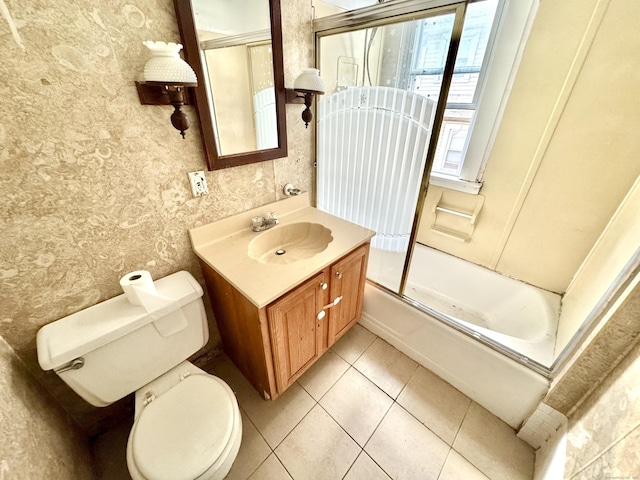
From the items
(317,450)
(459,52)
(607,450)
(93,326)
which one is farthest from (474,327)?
(93,326)

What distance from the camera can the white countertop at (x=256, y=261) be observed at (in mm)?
961

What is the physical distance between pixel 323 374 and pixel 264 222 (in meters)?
1.01

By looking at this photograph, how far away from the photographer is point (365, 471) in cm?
108

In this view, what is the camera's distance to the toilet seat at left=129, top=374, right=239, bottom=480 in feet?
2.50

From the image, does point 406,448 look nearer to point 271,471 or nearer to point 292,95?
point 271,471

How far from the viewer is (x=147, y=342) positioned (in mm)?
957

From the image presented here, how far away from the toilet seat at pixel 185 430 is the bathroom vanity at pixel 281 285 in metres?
0.24

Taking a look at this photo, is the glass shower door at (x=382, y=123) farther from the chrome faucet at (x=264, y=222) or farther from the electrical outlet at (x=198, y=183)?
the electrical outlet at (x=198, y=183)

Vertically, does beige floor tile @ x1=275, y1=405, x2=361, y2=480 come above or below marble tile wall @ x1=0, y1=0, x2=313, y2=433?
below

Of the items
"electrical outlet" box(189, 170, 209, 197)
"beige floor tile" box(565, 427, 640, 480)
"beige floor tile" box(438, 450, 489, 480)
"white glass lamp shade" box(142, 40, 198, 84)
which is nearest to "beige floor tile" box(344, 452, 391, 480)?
"beige floor tile" box(438, 450, 489, 480)

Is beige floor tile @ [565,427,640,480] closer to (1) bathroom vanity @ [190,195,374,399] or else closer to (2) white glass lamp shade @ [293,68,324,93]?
(1) bathroom vanity @ [190,195,374,399]

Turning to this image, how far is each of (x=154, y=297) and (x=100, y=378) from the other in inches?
13.0

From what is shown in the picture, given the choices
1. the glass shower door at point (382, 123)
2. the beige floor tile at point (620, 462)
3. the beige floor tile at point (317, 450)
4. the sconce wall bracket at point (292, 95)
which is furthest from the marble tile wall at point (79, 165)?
the beige floor tile at point (620, 462)

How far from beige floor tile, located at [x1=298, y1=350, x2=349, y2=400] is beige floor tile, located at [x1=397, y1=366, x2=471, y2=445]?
1.26 ft
